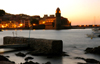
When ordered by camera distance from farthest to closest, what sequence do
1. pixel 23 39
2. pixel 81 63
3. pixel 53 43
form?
pixel 23 39 < pixel 53 43 < pixel 81 63

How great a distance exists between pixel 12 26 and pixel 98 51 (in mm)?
111532

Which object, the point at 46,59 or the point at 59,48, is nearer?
the point at 46,59

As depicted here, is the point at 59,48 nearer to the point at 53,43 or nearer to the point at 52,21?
the point at 53,43

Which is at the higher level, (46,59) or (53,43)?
(53,43)

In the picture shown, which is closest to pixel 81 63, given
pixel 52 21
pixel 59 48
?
pixel 59 48

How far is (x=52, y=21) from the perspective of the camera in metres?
118

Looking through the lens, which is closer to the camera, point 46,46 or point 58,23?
point 46,46

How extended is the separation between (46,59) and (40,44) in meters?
2.08

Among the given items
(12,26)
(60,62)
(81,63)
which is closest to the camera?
(81,63)

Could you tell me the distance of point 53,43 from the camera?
9969 millimetres

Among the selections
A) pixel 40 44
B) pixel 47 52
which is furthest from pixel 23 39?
pixel 47 52

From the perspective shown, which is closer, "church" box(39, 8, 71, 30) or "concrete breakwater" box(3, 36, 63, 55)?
"concrete breakwater" box(3, 36, 63, 55)

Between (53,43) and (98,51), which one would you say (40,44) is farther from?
(98,51)

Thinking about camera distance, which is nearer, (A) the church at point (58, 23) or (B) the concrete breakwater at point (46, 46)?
(B) the concrete breakwater at point (46, 46)
